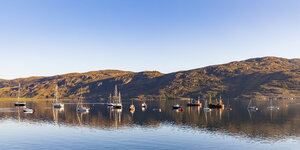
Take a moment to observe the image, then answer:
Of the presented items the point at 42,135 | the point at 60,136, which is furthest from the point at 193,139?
the point at 42,135

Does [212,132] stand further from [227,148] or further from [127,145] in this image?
[127,145]

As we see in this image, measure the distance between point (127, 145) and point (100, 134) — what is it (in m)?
21.9

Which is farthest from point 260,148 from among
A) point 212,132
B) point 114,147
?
point 114,147

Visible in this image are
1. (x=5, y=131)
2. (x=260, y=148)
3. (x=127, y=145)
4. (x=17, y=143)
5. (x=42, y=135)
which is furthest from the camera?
(x=5, y=131)

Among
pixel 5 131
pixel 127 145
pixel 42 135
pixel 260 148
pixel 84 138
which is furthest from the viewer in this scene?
pixel 5 131

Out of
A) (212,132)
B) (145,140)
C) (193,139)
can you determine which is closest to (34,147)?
(145,140)

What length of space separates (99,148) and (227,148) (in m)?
34.0

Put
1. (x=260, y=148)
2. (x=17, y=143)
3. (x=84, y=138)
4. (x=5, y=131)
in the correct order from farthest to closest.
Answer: (x=5, y=131) < (x=84, y=138) < (x=17, y=143) < (x=260, y=148)

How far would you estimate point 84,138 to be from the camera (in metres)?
84.9

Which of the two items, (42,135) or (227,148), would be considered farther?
(42,135)

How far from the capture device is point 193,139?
268 ft

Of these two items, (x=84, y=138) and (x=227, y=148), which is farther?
(x=84, y=138)

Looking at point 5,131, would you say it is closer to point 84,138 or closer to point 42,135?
point 42,135

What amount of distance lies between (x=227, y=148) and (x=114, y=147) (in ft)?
98.9
